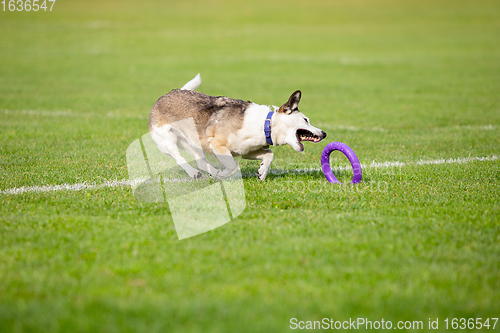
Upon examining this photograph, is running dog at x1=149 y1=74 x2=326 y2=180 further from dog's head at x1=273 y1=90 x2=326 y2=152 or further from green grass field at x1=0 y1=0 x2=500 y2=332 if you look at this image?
green grass field at x1=0 y1=0 x2=500 y2=332

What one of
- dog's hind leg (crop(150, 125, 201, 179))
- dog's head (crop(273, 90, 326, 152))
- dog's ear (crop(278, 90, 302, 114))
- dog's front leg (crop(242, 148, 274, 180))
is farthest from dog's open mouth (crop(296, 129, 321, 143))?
dog's hind leg (crop(150, 125, 201, 179))

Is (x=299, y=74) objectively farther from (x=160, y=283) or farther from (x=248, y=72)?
(x=160, y=283)

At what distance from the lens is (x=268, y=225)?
5.23 metres

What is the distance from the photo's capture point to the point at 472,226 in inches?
204

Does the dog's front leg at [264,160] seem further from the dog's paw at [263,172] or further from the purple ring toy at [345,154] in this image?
the purple ring toy at [345,154]

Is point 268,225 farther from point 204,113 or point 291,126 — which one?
point 204,113

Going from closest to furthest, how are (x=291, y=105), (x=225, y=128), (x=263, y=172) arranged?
(x=291, y=105) → (x=225, y=128) → (x=263, y=172)

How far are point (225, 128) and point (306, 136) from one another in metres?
1.14

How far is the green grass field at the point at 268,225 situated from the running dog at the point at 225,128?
561 millimetres

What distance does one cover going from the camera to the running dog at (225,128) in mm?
6613

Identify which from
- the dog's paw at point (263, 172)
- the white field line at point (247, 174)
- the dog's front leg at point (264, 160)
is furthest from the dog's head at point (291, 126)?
the white field line at point (247, 174)

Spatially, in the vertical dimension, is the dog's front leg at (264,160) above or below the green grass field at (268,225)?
above

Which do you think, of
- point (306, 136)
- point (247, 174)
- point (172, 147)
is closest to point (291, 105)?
point (306, 136)

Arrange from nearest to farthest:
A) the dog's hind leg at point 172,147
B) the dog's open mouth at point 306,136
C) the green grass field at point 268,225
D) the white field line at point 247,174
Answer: the green grass field at point 268,225
the white field line at point 247,174
the dog's open mouth at point 306,136
the dog's hind leg at point 172,147
